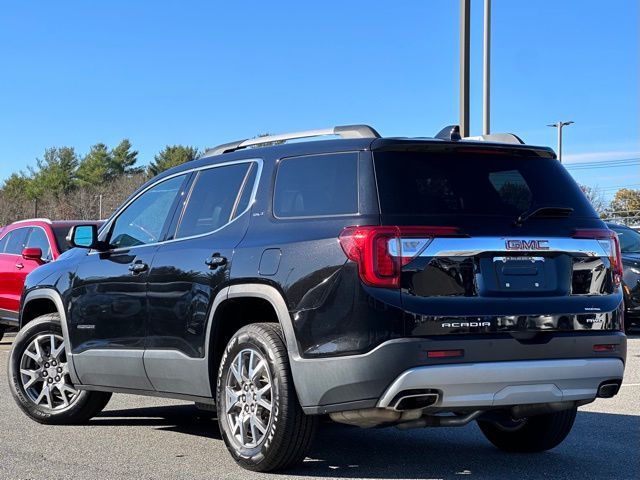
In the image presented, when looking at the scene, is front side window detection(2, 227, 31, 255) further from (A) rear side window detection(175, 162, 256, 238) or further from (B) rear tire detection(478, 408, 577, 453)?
(B) rear tire detection(478, 408, 577, 453)

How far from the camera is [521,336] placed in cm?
571

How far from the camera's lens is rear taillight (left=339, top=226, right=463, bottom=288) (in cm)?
553

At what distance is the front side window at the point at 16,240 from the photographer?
14.1 meters

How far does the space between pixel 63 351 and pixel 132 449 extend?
1.51 meters

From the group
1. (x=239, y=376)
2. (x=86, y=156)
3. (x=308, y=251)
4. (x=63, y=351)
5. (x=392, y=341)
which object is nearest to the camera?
(x=392, y=341)

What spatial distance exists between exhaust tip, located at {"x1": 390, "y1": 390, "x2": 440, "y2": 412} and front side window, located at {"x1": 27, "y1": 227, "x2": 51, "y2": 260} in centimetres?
885

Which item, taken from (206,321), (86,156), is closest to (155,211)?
(206,321)

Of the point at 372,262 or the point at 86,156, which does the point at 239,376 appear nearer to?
the point at 372,262

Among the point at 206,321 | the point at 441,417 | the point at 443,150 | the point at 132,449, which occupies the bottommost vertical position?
the point at 132,449

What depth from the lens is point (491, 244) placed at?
5770mm

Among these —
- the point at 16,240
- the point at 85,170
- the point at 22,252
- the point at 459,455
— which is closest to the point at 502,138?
the point at 459,455

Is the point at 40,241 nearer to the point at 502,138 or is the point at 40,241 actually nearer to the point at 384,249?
the point at 502,138

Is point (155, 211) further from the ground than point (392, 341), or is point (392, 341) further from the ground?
point (155, 211)

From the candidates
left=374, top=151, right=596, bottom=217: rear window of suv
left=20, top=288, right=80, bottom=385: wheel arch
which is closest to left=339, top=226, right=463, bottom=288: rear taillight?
left=374, top=151, right=596, bottom=217: rear window of suv
